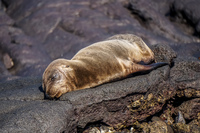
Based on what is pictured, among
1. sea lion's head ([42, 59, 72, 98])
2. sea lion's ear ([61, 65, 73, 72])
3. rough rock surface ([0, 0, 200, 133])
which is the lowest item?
rough rock surface ([0, 0, 200, 133])

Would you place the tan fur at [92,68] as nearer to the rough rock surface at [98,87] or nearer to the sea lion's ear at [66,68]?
the sea lion's ear at [66,68]

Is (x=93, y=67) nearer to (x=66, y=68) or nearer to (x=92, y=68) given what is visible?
(x=92, y=68)

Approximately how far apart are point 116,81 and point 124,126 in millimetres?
721

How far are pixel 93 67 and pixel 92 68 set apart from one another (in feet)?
0.10

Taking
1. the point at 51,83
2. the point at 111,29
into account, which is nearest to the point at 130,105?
the point at 51,83

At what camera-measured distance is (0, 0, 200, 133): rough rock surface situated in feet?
9.60

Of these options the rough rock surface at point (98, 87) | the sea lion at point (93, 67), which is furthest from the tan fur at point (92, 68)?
the rough rock surface at point (98, 87)

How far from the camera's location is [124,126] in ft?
11.5

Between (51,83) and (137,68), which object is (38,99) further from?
(137,68)

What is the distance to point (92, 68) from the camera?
3.45m

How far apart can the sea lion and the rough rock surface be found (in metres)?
0.15

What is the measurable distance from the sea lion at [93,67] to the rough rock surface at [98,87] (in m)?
0.15

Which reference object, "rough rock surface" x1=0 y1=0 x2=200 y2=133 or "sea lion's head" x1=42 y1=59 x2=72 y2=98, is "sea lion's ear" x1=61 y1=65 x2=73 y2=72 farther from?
"rough rock surface" x1=0 y1=0 x2=200 y2=133

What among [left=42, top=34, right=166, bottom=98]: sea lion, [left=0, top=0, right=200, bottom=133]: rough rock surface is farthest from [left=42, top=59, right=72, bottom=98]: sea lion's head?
[left=0, top=0, right=200, bottom=133]: rough rock surface
